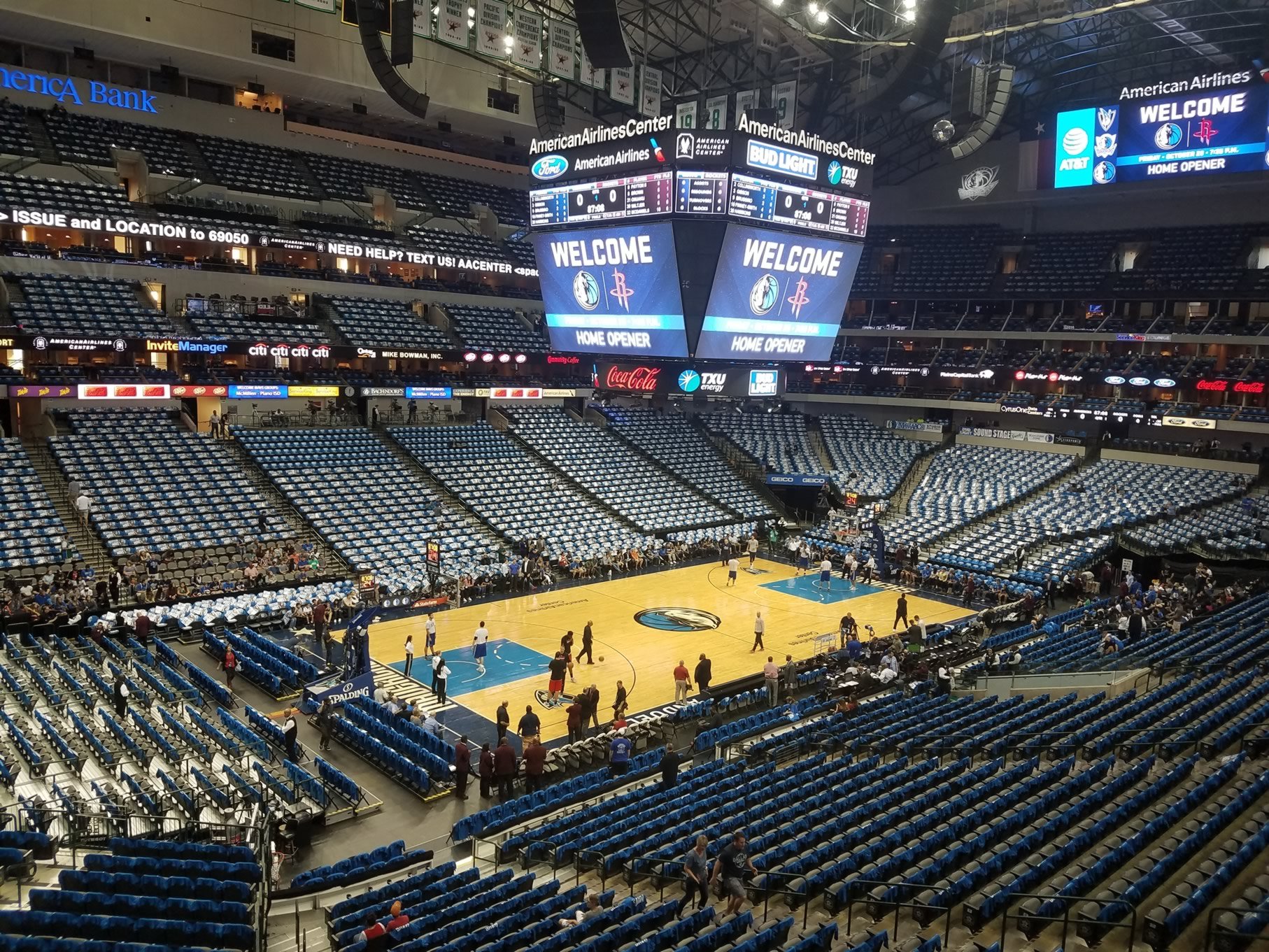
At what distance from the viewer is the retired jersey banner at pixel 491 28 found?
104 feet

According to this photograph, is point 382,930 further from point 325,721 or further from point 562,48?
point 562,48

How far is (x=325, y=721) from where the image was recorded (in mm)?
17734

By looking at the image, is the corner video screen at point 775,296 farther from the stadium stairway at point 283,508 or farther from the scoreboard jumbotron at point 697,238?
the stadium stairway at point 283,508

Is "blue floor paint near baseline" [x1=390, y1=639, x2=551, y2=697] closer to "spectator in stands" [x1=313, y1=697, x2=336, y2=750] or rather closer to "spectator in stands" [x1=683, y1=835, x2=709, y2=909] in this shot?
"spectator in stands" [x1=313, y1=697, x2=336, y2=750]

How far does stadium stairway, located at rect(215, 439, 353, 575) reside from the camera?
29625 mm

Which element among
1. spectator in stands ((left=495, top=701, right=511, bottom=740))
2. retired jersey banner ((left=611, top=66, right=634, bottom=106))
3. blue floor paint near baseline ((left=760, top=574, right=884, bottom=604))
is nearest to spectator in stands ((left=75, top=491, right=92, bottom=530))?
spectator in stands ((left=495, top=701, right=511, bottom=740))

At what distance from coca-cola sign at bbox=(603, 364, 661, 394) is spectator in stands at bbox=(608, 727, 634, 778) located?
11.6m

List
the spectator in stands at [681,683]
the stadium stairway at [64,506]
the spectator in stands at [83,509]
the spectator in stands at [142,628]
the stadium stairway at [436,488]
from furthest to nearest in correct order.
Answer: the stadium stairway at [436,488] < the spectator in stands at [83,509] < the stadium stairway at [64,506] < the spectator in stands at [142,628] < the spectator in stands at [681,683]

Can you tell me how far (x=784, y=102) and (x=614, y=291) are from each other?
52.8ft

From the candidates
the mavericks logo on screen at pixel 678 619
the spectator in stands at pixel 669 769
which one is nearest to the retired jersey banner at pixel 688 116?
the mavericks logo on screen at pixel 678 619

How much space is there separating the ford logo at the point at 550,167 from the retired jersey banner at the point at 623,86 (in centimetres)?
1403

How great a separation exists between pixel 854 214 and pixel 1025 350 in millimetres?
26081

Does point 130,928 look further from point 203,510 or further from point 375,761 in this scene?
point 203,510

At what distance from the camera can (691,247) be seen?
2384 cm
